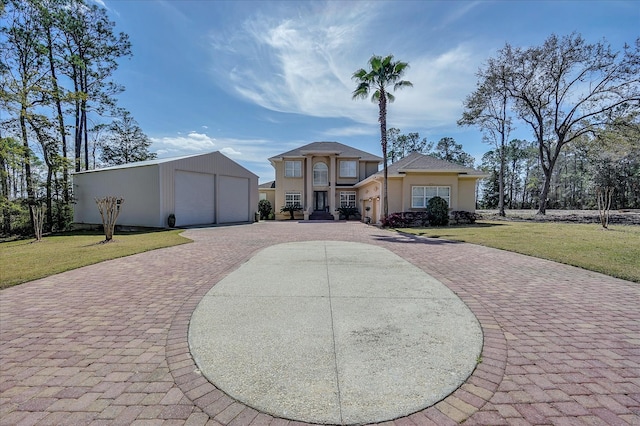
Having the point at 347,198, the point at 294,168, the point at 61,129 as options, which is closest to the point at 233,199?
the point at 294,168

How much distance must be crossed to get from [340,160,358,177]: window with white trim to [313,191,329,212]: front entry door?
2.80 m

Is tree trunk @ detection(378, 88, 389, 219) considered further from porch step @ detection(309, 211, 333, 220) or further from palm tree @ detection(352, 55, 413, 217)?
porch step @ detection(309, 211, 333, 220)

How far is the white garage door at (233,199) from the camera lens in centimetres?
2216

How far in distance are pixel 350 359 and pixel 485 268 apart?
17.4ft

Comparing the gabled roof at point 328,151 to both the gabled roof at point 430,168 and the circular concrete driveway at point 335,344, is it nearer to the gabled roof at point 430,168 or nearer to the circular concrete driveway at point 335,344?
the gabled roof at point 430,168

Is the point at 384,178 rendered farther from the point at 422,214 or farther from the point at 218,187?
the point at 218,187

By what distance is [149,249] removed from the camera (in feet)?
30.5

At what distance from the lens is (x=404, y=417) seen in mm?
1997

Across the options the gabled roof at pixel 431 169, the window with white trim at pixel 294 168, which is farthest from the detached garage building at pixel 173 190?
the gabled roof at pixel 431 169

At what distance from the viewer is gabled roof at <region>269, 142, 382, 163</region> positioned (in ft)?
91.4

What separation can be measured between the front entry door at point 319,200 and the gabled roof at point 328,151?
4168 millimetres

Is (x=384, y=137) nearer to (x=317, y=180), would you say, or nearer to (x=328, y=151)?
(x=328, y=151)

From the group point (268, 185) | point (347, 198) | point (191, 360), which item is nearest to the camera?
point (191, 360)

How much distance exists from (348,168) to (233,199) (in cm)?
1211
